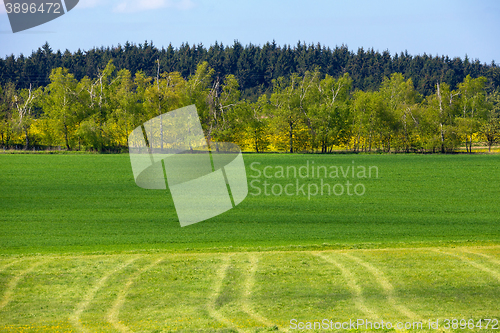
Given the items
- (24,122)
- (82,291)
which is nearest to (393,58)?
(24,122)

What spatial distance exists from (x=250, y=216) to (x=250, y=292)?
11995 millimetres

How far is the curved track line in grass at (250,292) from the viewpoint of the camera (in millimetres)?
7804

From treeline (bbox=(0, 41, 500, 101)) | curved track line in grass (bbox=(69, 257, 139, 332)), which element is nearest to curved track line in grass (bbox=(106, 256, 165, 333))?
curved track line in grass (bbox=(69, 257, 139, 332))

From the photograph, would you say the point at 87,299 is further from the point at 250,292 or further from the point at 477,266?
the point at 477,266

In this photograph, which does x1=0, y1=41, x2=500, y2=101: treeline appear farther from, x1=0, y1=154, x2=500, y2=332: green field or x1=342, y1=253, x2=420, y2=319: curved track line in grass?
x1=342, y1=253, x2=420, y2=319: curved track line in grass

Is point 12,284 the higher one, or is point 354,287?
point 12,284

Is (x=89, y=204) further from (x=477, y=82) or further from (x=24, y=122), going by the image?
(x=477, y=82)

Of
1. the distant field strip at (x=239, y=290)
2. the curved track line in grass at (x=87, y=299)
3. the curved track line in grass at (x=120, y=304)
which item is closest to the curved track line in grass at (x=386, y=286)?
the distant field strip at (x=239, y=290)

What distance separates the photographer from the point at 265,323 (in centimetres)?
757

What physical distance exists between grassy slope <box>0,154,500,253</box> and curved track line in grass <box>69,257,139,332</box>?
4.57 m

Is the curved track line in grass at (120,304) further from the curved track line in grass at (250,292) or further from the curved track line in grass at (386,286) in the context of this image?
the curved track line in grass at (386,286)

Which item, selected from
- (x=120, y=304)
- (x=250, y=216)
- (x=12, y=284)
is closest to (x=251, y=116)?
(x=250, y=216)

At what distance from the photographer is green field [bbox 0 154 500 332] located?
8094 mm

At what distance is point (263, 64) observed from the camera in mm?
136250
